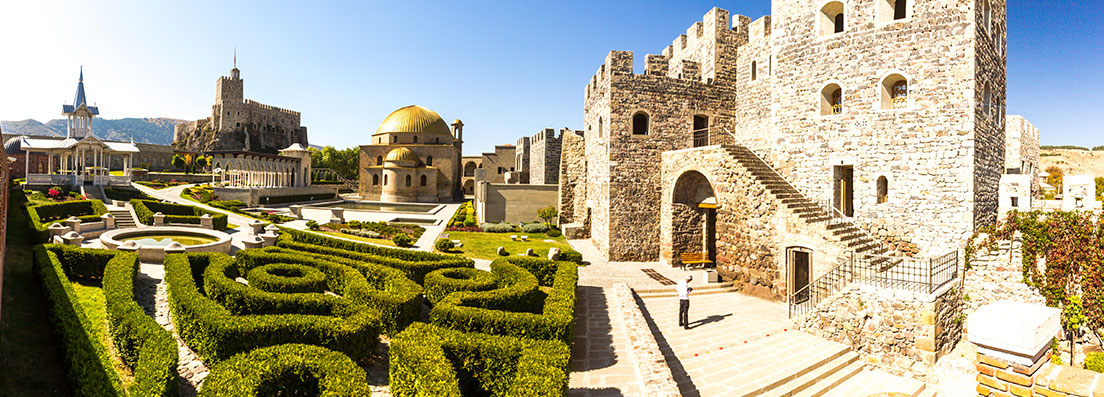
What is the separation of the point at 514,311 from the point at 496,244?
1224 cm

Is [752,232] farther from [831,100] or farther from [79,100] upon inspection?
[79,100]

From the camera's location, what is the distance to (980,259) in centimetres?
1381

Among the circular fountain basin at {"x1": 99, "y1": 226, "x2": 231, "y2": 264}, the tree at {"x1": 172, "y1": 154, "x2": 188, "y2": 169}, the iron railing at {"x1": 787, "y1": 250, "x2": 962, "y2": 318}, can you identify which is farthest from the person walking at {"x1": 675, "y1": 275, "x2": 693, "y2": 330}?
the tree at {"x1": 172, "y1": 154, "x2": 188, "y2": 169}

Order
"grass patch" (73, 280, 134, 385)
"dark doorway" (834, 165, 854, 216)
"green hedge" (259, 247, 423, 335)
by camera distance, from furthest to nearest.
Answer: "dark doorway" (834, 165, 854, 216) < "green hedge" (259, 247, 423, 335) < "grass patch" (73, 280, 134, 385)

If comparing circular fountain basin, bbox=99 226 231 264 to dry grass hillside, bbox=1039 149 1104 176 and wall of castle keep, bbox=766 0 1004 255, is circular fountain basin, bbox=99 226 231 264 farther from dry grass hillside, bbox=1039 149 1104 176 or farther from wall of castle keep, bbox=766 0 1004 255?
→ dry grass hillside, bbox=1039 149 1104 176

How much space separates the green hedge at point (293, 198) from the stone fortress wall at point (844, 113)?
29608mm

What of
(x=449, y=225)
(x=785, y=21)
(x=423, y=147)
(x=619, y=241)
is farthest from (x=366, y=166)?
(x=785, y=21)

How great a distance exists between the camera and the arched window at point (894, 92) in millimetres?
15211

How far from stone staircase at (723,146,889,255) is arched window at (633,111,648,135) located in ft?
14.5

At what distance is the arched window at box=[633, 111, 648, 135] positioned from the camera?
21297mm

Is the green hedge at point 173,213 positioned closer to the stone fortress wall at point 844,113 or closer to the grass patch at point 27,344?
the grass patch at point 27,344

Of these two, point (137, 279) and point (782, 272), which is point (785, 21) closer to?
point (782, 272)

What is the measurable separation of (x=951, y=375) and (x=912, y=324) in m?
2.12

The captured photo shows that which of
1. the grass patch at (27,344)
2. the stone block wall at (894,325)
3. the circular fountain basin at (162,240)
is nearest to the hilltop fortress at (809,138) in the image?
the stone block wall at (894,325)
